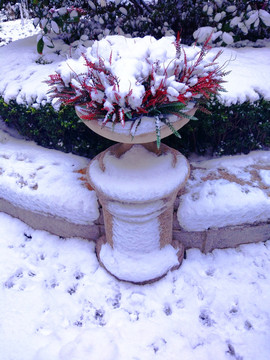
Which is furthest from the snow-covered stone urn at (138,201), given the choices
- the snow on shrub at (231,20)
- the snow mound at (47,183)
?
the snow on shrub at (231,20)

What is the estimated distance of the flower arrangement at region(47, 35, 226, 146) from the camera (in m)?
1.27

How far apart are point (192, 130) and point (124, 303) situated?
128 centimetres

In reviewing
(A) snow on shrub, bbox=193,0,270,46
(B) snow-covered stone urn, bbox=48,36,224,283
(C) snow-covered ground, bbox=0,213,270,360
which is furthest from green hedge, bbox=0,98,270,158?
(A) snow on shrub, bbox=193,0,270,46

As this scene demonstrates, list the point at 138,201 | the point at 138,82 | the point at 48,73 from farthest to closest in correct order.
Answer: the point at 48,73 < the point at 138,201 < the point at 138,82

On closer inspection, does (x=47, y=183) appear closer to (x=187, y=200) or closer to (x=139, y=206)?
(x=139, y=206)

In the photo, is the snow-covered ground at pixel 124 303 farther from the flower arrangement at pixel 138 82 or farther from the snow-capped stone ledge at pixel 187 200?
the flower arrangement at pixel 138 82

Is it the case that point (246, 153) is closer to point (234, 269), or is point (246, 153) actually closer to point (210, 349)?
point (234, 269)

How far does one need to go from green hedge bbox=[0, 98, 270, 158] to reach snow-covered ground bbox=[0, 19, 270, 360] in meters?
0.13

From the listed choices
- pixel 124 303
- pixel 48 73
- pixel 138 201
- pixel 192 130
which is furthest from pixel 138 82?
pixel 48 73

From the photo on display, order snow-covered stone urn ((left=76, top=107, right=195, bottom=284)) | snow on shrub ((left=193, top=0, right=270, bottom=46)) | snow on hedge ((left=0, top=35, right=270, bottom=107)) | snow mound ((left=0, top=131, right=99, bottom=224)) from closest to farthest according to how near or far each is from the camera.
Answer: snow-covered stone urn ((left=76, top=107, right=195, bottom=284)) < snow mound ((left=0, top=131, right=99, bottom=224)) < snow on hedge ((left=0, top=35, right=270, bottom=107)) < snow on shrub ((left=193, top=0, right=270, bottom=46))

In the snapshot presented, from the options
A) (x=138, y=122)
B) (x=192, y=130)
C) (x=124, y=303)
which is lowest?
(x=124, y=303)

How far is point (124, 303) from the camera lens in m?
1.86

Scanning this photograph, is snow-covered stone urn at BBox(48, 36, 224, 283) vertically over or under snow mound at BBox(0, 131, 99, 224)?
over

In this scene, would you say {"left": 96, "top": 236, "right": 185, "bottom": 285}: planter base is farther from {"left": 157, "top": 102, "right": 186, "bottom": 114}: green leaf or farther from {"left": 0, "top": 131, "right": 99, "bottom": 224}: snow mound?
{"left": 157, "top": 102, "right": 186, "bottom": 114}: green leaf
